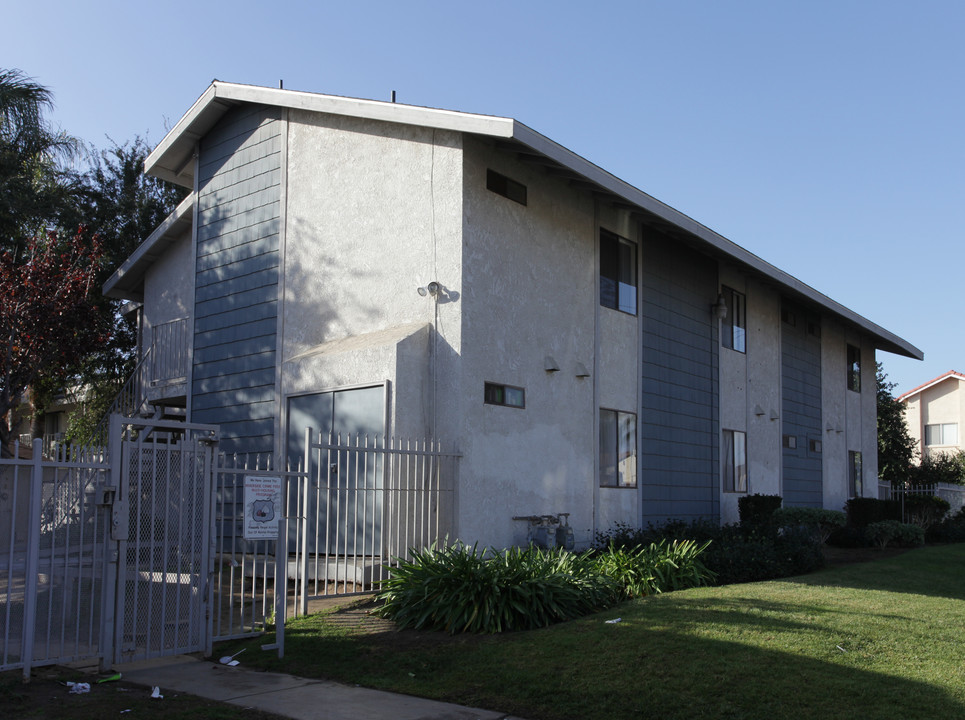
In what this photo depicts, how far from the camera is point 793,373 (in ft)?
71.4

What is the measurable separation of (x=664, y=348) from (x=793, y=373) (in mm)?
6661

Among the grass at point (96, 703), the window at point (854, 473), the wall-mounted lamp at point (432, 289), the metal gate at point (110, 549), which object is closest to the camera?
the grass at point (96, 703)

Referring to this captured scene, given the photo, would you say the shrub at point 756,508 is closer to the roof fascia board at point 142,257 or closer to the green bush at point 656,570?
the green bush at point 656,570

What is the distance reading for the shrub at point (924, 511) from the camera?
72.1ft

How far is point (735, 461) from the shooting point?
18.8 meters

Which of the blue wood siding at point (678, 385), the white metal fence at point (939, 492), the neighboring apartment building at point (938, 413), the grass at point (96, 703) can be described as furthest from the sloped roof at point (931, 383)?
the grass at point (96, 703)

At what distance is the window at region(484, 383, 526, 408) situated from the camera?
1227cm

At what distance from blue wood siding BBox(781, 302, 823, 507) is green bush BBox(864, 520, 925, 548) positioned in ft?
6.28

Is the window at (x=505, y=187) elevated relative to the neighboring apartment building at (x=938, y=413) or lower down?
elevated

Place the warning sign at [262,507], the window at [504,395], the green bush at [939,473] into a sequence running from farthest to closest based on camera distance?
the green bush at [939,473], the window at [504,395], the warning sign at [262,507]

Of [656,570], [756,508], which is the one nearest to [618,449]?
[656,570]

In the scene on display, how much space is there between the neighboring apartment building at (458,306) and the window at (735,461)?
0.06 metres

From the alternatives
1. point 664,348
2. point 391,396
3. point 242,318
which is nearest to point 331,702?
point 391,396

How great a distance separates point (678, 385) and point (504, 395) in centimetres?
551
